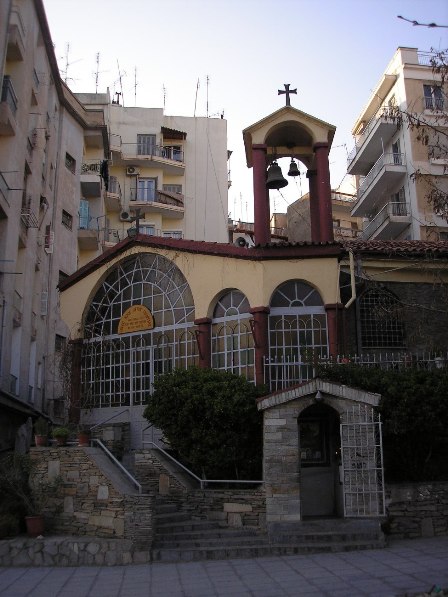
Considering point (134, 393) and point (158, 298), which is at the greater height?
point (158, 298)

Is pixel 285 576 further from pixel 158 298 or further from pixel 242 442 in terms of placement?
pixel 158 298

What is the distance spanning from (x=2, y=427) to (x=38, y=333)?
8150mm

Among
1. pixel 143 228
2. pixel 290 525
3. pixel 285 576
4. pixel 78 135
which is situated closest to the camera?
pixel 285 576

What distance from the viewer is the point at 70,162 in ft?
104

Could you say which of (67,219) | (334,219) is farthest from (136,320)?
(334,219)

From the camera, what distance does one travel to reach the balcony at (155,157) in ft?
130

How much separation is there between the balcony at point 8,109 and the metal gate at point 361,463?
14.0 m

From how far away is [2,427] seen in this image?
A: 17625 millimetres

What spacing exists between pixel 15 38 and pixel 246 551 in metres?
17.2

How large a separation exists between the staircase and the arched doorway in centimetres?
113

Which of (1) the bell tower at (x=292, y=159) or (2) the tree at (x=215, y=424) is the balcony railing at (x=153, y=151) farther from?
(2) the tree at (x=215, y=424)

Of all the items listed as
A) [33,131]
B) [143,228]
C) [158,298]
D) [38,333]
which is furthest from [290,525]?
[143,228]

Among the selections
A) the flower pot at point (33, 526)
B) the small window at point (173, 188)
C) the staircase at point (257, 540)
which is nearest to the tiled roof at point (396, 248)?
the staircase at point (257, 540)

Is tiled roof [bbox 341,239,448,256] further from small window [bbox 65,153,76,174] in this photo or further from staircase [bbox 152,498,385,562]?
small window [bbox 65,153,76,174]
